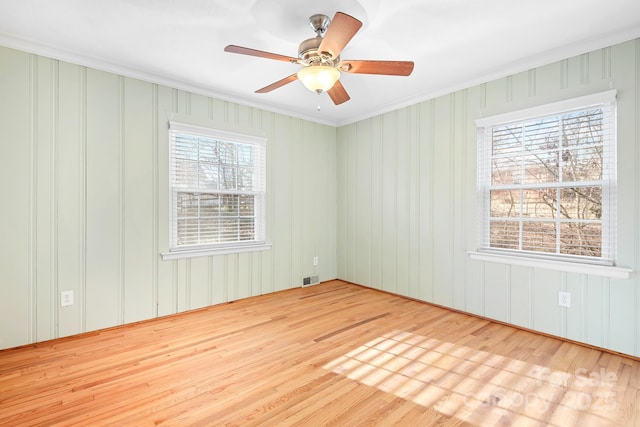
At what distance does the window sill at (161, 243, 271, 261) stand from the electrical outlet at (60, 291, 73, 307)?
2.60 feet

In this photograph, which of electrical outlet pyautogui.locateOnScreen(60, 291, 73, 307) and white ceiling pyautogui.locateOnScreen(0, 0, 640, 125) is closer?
white ceiling pyautogui.locateOnScreen(0, 0, 640, 125)

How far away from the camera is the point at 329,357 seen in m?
2.34

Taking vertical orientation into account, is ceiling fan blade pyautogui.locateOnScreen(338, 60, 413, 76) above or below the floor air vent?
above

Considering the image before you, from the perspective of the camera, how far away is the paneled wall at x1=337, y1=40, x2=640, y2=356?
7.75 ft

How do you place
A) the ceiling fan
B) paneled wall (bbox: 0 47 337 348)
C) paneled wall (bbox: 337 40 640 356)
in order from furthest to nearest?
paneled wall (bbox: 0 47 337 348), paneled wall (bbox: 337 40 640 356), the ceiling fan

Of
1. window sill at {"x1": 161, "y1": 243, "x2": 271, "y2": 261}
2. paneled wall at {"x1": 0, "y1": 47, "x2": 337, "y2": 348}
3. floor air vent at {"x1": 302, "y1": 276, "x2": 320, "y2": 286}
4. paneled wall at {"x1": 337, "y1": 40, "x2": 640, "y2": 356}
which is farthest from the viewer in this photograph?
floor air vent at {"x1": 302, "y1": 276, "x2": 320, "y2": 286}

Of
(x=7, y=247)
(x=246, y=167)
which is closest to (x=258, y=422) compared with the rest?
(x=7, y=247)

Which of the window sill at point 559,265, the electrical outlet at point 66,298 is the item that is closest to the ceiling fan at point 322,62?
the window sill at point 559,265

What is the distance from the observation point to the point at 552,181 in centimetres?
276

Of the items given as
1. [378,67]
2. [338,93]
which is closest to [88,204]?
[338,93]

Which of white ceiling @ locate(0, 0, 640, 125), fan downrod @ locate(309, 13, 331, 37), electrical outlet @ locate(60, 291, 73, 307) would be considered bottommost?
electrical outlet @ locate(60, 291, 73, 307)

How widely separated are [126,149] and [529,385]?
381 cm

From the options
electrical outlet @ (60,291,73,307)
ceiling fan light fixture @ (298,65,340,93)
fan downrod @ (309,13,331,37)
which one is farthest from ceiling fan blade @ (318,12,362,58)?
electrical outlet @ (60,291,73,307)

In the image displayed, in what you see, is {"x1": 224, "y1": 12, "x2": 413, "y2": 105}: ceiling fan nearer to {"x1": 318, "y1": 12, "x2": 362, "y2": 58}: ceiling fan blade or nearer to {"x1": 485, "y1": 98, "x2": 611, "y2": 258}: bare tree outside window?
{"x1": 318, "y1": 12, "x2": 362, "y2": 58}: ceiling fan blade
